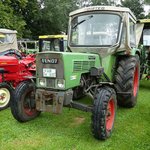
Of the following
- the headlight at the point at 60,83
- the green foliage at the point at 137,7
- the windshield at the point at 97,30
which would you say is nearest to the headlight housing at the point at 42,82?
the headlight at the point at 60,83

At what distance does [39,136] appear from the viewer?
Answer: 464 cm

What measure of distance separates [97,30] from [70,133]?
2.13 meters

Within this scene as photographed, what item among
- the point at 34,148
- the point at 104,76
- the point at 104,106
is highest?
the point at 104,76

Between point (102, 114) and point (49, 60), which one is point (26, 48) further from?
point (102, 114)

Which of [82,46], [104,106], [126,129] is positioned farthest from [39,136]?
[82,46]

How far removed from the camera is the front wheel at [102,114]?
4.27 meters

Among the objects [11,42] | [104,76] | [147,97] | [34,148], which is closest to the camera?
[34,148]

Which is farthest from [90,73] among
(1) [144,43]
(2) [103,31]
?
(1) [144,43]

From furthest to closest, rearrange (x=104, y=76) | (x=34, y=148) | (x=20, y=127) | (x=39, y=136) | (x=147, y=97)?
1. (x=147, y=97)
2. (x=104, y=76)
3. (x=20, y=127)
4. (x=39, y=136)
5. (x=34, y=148)

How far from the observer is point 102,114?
4.27 m

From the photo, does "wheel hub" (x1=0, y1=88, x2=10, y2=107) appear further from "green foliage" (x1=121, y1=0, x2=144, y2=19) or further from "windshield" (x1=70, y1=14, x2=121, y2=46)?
"green foliage" (x1=121, y1=0, x2=144, y2=19)

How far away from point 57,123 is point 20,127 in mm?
707

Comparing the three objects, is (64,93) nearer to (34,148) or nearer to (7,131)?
(34,148)

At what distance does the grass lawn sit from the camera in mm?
4277
